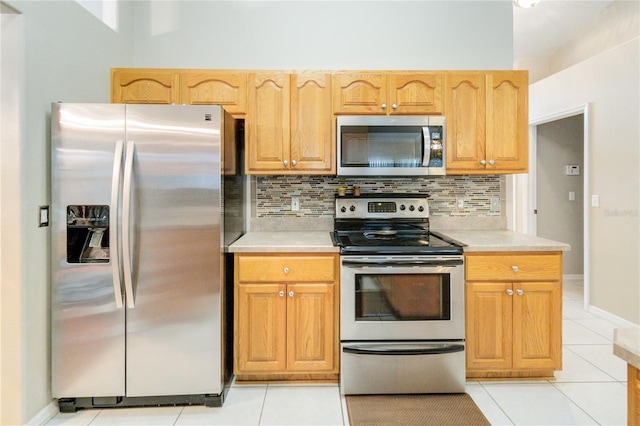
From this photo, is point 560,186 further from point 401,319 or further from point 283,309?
point 283,309

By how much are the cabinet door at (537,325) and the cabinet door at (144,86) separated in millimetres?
2640

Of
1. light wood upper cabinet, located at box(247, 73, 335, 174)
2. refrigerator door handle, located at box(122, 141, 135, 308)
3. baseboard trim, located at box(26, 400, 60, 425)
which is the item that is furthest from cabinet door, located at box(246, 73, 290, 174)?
baseboard trim, located at box(26, 400, 60, 425)

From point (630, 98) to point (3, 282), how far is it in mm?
4698

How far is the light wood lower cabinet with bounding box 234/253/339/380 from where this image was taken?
2.29 meters

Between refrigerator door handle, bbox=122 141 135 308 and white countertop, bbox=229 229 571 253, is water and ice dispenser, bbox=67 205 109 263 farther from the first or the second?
white countertop, bbox=229 229 571 253

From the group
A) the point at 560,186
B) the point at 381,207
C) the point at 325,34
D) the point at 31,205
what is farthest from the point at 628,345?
the point at 560,186

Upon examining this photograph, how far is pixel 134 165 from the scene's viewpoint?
2049mm

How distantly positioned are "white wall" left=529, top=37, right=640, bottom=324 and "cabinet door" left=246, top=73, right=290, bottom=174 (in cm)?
300

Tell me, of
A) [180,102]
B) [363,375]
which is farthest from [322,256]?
[180,102]

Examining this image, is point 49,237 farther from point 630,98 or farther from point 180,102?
point 630,98

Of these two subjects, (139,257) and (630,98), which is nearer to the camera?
(139,257)

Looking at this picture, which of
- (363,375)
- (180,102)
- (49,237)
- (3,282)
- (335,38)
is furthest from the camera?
(335,38)

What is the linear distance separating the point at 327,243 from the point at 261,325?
0.65m

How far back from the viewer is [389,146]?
2576 mm
